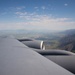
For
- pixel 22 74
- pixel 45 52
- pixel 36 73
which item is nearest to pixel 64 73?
pixel 36 73

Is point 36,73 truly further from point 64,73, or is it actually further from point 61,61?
point 61,61

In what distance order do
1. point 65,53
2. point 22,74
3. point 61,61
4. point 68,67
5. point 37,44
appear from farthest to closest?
point 37,44 < point 65,53 < point 61,61 < point 68,67 < point 22,74

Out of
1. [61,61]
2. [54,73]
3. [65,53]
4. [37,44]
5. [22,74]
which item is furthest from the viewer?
[37,44]

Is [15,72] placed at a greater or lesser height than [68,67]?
greater

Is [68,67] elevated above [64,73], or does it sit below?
below

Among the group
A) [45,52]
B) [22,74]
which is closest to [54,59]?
[45,52]

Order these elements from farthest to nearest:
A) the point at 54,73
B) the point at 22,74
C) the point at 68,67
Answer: the point at 68,67 → the point at 54,73 → the point at 22,74

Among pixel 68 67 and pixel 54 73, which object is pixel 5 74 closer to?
pixel 54 73

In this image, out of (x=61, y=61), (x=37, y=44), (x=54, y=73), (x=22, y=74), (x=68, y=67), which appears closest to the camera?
(x=22, y=74)

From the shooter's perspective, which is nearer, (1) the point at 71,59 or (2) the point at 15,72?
(2) the point at 15,72
